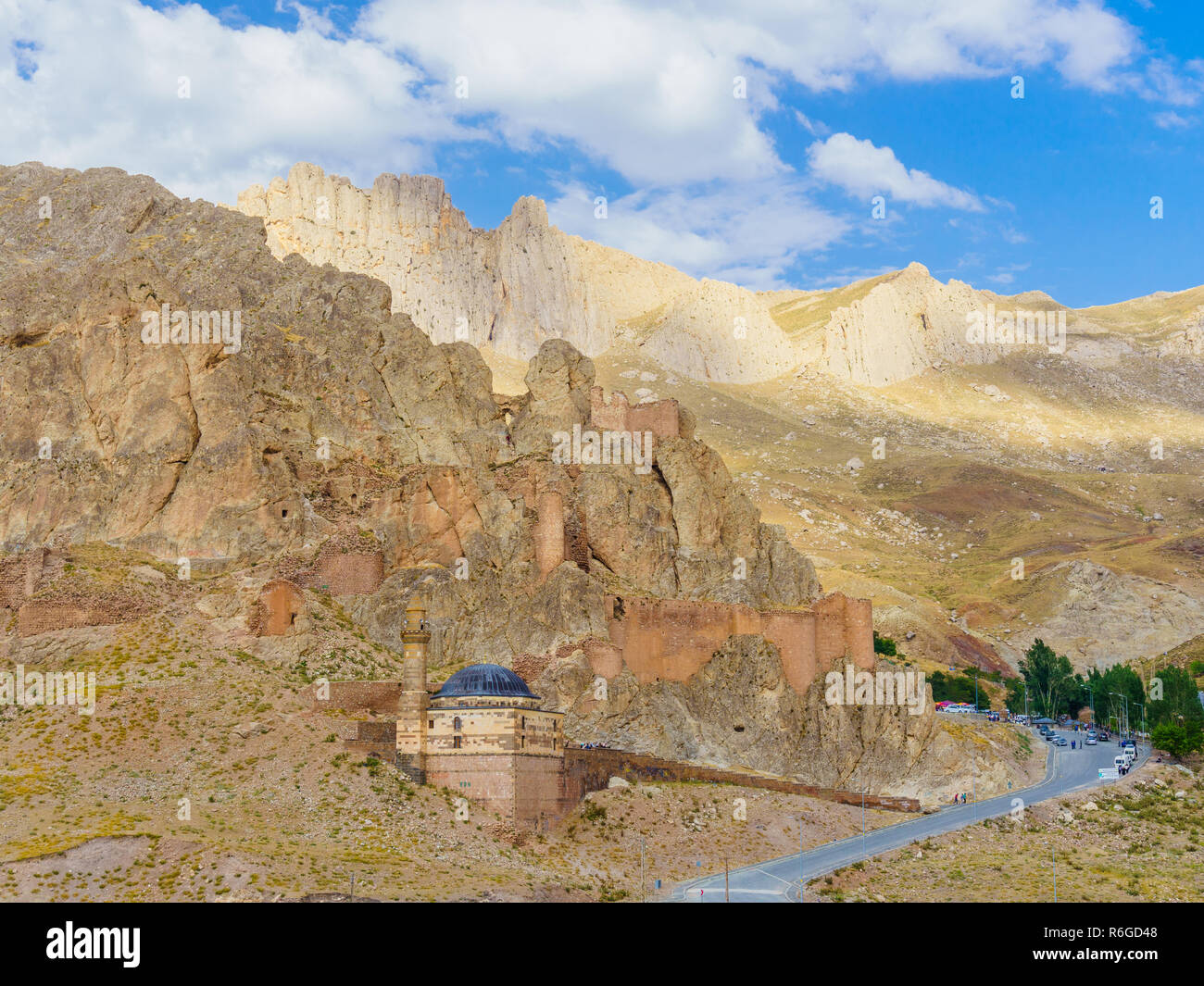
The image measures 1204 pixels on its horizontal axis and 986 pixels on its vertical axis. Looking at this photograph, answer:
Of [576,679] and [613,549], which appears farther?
[613,549]

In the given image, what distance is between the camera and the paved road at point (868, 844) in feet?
275

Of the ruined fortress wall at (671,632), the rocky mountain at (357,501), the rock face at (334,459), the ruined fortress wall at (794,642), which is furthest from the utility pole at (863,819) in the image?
the rock face at (334,459)

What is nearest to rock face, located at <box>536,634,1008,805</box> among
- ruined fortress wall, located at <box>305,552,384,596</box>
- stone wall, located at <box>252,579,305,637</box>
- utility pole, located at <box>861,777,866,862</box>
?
utility pole, located at <box>861,777,866,862</box>

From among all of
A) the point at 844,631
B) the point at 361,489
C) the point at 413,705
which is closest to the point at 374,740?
the point at 413,705

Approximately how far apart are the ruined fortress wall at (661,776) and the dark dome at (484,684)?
6263mm

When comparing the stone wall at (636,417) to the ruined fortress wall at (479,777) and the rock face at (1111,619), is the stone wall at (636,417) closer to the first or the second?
the ruined fortress wall at (479,777)

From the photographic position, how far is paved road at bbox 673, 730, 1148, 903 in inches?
3300

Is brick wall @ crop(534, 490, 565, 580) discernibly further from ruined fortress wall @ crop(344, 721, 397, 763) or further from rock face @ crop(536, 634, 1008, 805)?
ruined fortress wall @ crop(344, 721, 397, 763)

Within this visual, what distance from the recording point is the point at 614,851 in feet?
291

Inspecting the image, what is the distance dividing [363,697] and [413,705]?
5898 millimetres

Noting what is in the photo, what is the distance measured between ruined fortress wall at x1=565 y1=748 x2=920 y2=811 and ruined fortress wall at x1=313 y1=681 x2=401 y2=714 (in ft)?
34.9

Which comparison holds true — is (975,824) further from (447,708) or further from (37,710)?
(37,710)
